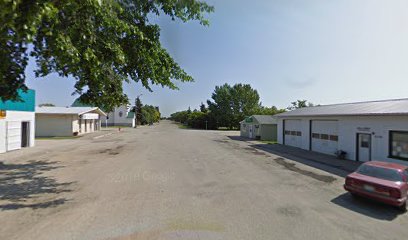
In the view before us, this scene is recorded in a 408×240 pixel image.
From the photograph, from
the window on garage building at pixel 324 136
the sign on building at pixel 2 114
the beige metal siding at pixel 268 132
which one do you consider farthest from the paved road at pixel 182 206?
the beige metal siding at pixel 268 132

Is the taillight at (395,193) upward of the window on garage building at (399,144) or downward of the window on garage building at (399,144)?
downward

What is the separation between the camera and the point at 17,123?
62.6 ft

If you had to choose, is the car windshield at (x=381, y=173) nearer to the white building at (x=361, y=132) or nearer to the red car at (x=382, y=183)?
the red car at (x=382, y=183)

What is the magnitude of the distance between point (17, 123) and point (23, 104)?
1.72 m

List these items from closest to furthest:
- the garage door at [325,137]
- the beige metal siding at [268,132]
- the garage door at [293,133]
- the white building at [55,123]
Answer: the garage door at [325,137] → the garage door at [293,133] → the white building at [55,123] → the beige metal siding at [268,132]

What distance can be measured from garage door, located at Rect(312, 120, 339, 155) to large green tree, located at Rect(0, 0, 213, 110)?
1493 centimetres

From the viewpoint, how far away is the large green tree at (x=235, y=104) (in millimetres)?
67312

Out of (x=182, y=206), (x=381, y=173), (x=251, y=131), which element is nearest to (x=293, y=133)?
(x=251, y=131)

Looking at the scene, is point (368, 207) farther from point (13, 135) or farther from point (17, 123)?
point (17, 123)

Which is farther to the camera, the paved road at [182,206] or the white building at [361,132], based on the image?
the white building at [361,132]

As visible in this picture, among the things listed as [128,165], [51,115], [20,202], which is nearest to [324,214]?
[20,202]

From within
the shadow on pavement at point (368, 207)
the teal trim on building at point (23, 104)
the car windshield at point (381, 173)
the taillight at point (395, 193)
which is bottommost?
the shadow on pavement at point (368, 207)

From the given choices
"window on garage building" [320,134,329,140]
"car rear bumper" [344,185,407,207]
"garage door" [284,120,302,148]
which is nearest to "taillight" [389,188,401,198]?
"car rear bumper" [344,185,407,207]

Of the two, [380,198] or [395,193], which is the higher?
[395,193]
